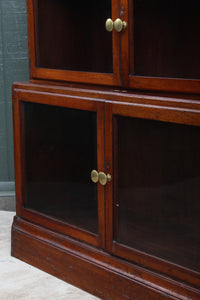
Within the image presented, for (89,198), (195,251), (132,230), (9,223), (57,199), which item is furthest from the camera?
(9,223)

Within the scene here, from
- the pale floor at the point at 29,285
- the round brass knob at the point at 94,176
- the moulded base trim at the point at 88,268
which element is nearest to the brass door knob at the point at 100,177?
the round brass knob at the point at 94,176

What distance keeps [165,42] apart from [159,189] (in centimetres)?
42

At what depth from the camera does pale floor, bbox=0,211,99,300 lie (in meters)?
1.47

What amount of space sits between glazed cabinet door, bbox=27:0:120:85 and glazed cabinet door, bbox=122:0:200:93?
16 cm

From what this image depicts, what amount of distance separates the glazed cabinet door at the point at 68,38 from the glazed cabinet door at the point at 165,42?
0.16 metres

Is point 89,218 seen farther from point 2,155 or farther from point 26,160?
point 2,155

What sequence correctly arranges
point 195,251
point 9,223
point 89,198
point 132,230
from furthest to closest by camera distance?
point 9,223 → point 89,198 → point 132,230 → point 195,251

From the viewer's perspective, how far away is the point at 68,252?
1.55 m

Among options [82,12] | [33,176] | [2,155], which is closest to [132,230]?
[33,176]

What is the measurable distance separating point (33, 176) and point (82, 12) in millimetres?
529

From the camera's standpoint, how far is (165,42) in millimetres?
1454

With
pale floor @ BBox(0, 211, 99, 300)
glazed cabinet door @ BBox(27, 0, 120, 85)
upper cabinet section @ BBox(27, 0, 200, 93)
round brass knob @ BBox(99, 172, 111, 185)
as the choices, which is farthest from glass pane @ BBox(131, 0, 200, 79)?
pale floor @ BBox(0, 211, 99, 300)

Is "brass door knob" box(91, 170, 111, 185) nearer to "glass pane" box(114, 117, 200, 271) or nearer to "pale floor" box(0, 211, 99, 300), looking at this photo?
"glass pane" box(114, 117, 200, 271)

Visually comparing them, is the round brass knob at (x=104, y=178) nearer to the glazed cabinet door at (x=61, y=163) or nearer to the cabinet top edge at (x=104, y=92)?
the glazed cabinet door at (x=61, y=163)
